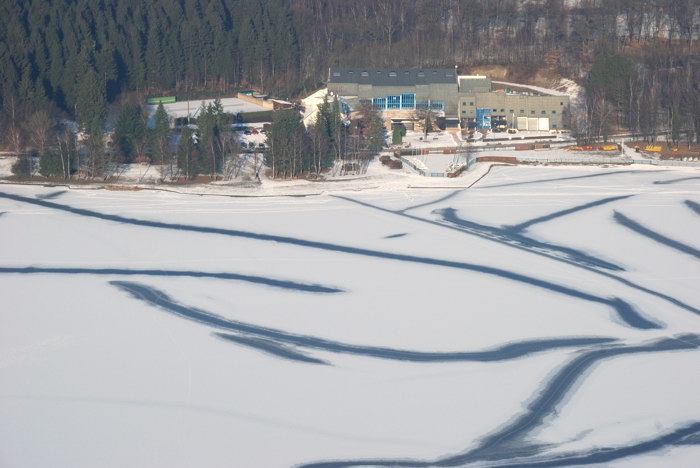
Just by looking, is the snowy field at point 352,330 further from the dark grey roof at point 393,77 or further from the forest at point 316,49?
the dark grey roof at point 393,77

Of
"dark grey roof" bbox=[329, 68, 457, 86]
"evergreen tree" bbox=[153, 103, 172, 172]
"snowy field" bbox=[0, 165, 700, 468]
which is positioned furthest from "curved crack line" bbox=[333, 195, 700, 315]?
"dark grey roof" bbox=[329, 68, 457, 86]

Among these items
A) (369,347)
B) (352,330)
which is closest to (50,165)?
(352,330)

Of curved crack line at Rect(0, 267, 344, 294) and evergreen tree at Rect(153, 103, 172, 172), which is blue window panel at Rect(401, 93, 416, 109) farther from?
curved crack line at Rect(0, 267, 344, 294)

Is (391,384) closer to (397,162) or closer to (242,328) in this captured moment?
(242,328)

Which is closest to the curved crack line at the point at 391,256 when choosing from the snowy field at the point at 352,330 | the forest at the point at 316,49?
the snowy field at the point at 352,330

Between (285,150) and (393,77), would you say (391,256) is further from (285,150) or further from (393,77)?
(393,77)

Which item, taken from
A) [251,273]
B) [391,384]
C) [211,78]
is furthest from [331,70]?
[391,384]
